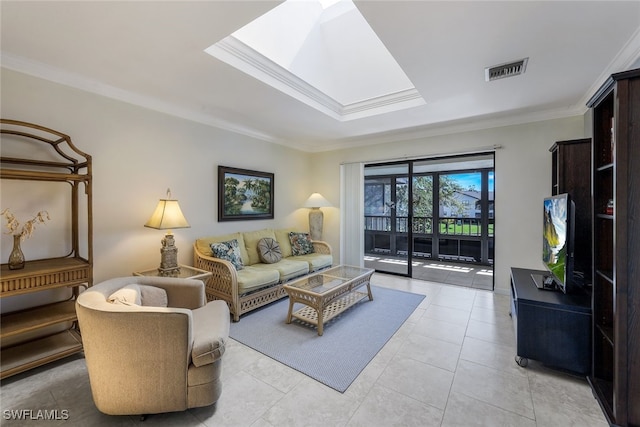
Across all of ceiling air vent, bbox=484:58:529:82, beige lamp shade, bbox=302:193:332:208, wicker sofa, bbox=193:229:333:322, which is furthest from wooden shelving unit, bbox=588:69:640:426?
beige lamp shade, bbox=302:193:332:208

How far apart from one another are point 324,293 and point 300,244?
1866 millimetres

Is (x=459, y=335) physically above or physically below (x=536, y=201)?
below

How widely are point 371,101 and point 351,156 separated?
176 centimetres

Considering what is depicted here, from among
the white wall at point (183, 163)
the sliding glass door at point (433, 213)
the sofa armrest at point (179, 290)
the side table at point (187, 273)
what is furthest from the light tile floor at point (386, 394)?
the sliding glass door at point (433, 213)

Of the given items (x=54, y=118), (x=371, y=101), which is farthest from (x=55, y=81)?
(x=371, y=101)

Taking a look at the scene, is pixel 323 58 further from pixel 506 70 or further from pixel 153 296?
pixel 153 296

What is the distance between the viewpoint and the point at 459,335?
2.72 meters

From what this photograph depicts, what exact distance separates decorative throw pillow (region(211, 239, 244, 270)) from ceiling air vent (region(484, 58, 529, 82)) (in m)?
3.39

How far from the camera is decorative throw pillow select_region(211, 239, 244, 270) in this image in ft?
11.0

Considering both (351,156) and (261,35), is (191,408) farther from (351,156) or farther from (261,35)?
(351,156)

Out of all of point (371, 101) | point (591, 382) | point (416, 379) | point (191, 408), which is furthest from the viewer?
point (371, 101)

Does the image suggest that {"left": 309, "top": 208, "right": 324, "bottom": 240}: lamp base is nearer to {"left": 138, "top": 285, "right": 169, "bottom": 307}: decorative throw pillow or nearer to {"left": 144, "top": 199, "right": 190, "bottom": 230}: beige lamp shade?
{"left": 144, "top": 199, "right": 190, "bottom": 230}: beige lamp shade

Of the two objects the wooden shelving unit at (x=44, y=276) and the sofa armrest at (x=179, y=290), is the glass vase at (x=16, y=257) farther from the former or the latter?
the sofa armrest at (x=179, y=290)

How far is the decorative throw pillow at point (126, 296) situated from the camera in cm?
170
